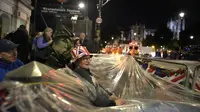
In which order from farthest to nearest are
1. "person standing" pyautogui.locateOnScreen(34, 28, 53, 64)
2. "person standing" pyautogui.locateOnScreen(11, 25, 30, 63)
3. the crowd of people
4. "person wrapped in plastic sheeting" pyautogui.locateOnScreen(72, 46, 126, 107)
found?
1. "person standing" pyautogui.locateOnScreen(11, 25, 30, 63)
2. "person standing" pyautogui.locateOnScreen(34, 28, 53, 64)
3. the crowd of people
4. "person wrapped in plastic sheeting" pyautogui.locateOnScreen(72, 46, 126, 107)

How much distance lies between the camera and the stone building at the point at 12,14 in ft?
41.1

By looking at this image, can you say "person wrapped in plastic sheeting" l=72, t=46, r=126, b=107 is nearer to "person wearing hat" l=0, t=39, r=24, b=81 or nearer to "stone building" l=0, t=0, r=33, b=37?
"person wearing hat" l=0, t=39, r=24, b=81

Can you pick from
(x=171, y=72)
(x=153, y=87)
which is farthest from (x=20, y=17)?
(x=153, y=87)

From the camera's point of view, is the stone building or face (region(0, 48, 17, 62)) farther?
A: the stone building

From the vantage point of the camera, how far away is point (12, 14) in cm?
1384

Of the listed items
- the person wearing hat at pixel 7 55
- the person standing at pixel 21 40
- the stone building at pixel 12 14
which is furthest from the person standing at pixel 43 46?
the stone building at pixel 12 14

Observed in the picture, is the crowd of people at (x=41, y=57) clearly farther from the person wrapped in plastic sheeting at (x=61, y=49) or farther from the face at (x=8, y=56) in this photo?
the person wrapped in plastic sheeting at (x=61, y=49)

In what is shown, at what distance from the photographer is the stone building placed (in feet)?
41.1

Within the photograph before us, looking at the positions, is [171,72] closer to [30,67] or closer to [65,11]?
[30,67]

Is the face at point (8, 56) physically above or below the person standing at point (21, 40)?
below

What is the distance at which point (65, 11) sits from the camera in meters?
17.9

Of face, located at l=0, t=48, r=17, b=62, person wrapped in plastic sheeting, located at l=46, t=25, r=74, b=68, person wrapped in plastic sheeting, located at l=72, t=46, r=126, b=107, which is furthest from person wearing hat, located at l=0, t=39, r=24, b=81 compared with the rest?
person wrapped in plastic sheeting, located at l=46, t=25, r=74, b=68

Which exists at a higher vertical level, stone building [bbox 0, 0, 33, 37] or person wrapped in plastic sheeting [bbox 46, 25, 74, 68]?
stone building [bbox 0, 0, 33, 37]

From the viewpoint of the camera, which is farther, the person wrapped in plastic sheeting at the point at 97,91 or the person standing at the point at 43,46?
the person standing at the point at 43,46
